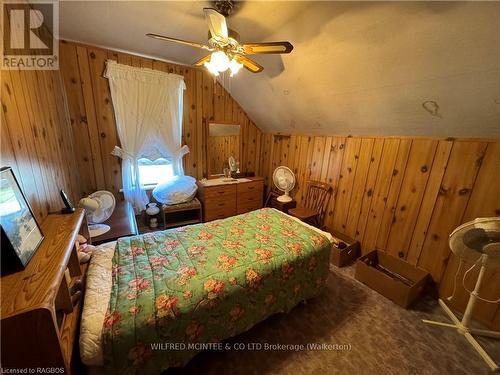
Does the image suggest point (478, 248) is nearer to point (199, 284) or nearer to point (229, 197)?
point (199, 284)

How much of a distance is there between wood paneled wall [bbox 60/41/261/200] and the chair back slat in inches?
71.8

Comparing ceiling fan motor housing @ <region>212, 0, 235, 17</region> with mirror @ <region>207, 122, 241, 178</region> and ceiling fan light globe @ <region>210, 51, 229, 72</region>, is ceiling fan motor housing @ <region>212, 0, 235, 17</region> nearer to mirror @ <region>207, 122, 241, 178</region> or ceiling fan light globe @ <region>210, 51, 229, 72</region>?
ceiling fan light globe @ <region>210, 51, 229, 72</region>

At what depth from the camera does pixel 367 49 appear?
1592 millimetres

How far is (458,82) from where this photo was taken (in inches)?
56.1

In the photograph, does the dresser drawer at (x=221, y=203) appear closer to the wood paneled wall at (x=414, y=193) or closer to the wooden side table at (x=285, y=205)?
the wooden side table at (x=285, y=205)

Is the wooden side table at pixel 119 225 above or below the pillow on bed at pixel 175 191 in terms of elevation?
below

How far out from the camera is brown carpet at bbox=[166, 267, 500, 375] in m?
1.35

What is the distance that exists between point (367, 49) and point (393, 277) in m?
2.21

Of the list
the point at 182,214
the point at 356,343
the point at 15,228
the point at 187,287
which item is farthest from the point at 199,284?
the point at 182,214

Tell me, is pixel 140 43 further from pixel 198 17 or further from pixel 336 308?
pixel 336 308

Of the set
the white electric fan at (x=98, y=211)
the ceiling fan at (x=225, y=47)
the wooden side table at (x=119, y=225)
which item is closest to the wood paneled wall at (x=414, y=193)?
the ceiling fan at (x=225, y=47)

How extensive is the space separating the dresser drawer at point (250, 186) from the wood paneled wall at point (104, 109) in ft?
2.46

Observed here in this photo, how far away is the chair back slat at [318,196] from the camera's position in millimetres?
2912

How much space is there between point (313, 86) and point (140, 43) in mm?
2033
